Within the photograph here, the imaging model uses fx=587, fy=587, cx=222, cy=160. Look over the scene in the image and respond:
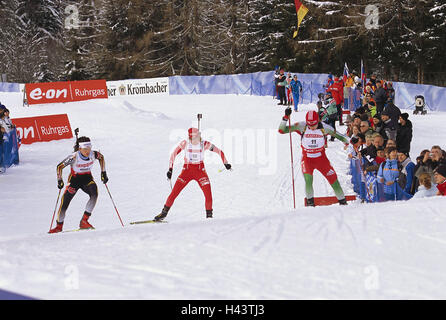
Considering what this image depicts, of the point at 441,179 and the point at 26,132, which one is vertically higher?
the point at 26,132

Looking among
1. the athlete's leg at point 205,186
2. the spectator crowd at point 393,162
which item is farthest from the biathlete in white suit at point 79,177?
the spectator crowd at point 393,162

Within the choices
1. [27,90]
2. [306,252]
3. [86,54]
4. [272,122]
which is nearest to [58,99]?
[27,90]

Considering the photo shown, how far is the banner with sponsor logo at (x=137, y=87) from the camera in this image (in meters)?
35.6

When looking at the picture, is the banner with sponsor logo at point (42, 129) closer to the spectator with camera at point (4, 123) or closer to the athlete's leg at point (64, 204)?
the spectator with camera at point (4, 123)

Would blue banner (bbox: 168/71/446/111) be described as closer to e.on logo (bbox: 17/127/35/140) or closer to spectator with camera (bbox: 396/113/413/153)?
spectator with camera (bbox: 396/113/413/153)

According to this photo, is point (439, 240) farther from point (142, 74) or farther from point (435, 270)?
point (142, 74)

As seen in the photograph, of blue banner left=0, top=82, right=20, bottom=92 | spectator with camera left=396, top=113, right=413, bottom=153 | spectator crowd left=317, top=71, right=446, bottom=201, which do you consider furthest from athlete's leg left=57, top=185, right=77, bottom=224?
blue banner left=0, top=82, right=20, bottom=92

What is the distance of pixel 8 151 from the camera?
14.8 metres

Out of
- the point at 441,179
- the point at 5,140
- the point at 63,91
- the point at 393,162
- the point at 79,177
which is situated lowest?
the point at 441,179

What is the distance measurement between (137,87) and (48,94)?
363 inches

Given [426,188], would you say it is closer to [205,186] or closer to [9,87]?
[205,186]

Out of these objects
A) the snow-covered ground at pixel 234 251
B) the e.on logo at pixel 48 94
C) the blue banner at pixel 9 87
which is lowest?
the snow-covered ground at pixel 234 251

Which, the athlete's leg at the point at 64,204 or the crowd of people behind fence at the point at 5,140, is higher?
the crowd of people behind fence at the point at 5,140

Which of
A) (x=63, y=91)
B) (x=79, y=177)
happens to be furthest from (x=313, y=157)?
(x=63, y=91)
